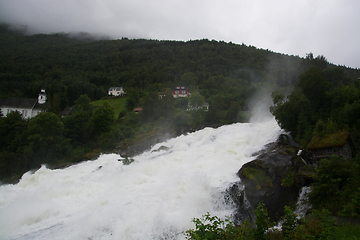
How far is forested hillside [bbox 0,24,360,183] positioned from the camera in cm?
3572

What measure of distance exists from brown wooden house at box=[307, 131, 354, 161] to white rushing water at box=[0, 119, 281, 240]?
503cm

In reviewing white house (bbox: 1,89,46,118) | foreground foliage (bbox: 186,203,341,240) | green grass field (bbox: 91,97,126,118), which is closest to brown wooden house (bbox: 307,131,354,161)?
foreground foliage (bbox: 186,203,341,240)

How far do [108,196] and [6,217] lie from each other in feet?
20.4

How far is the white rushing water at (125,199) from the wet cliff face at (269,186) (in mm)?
848

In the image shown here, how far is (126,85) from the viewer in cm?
9488

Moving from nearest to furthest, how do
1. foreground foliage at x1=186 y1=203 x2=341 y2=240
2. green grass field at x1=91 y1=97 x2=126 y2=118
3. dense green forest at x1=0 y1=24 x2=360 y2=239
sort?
foreground foliage at x1=186 y1=203 x2=341 y2=240, dense green forest at x1=0 y1=24 x2=360 y2=239, green grass field at x1=91 y1=97 x2=126 y2=118

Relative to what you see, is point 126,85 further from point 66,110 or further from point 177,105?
point 177,105

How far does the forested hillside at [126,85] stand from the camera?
3572cm

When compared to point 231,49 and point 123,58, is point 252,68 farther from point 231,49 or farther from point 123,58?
point 123,58

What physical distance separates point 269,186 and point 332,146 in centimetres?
804

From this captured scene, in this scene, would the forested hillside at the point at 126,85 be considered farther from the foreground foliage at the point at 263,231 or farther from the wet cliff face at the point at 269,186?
the foreground foliage at the point at 263,231

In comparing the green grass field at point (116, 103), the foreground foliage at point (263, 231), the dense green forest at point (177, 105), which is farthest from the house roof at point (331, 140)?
the green grass field at point (116, 103)

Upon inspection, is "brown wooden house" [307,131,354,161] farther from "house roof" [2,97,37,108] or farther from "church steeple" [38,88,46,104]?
"church steeple" [38,88,46,104]

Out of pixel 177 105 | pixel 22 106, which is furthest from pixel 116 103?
pixel 177 105
